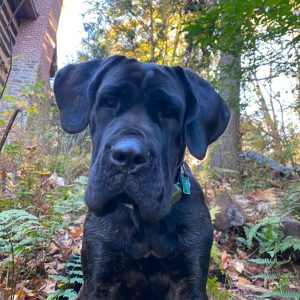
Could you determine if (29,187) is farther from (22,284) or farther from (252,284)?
(252,284)

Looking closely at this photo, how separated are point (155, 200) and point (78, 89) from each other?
1066 millimetres

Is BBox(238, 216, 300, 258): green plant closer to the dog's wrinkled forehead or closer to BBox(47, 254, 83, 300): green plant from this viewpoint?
BBox(47, 254, 83, 300): green plant

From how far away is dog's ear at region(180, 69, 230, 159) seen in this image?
302cm

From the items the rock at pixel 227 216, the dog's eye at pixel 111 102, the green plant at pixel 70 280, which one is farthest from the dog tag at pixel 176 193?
the rock at pixel 227 216

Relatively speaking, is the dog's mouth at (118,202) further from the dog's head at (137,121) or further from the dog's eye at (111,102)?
the dog's eye at (111,102)

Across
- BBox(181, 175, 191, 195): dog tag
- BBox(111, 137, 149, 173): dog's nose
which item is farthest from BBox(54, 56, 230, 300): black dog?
BBox(111, 137, 149, 173): dog's nose

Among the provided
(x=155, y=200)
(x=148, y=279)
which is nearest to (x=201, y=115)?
(x=155, y=200)

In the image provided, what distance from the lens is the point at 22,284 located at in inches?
140

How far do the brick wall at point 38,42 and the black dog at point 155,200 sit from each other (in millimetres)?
11882

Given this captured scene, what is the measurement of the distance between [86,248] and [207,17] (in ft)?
11.7

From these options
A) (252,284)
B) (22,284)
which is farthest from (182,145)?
(252,284)

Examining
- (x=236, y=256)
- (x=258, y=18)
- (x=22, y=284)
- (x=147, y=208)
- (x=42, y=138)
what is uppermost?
(x=258, y=18)

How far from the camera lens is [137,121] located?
2754 millimetres

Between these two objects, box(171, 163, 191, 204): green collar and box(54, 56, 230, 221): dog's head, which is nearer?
box(54, 56, 230, 221): dog's head
